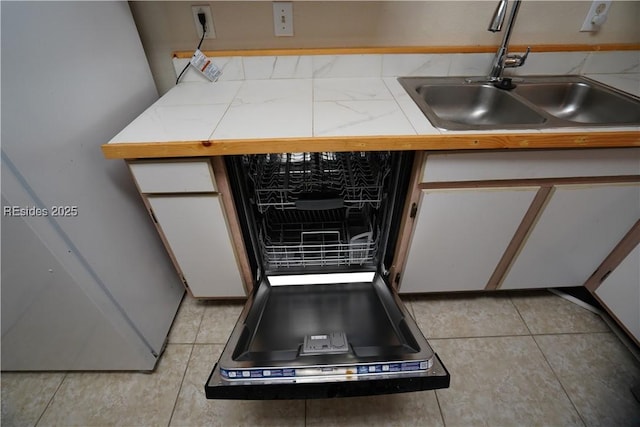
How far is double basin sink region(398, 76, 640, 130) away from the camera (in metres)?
1.12

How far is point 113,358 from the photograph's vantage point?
1070mm

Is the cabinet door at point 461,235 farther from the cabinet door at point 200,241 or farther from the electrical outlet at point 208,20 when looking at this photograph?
the electrical outlet at point 208,20

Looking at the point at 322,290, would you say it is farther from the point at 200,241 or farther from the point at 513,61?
the point at 513,61

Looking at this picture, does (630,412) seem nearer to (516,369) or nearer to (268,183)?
(516,369)

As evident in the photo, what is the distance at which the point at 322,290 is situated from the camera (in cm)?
102

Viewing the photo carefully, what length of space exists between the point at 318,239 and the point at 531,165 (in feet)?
2.47

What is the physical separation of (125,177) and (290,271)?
0.65 metres

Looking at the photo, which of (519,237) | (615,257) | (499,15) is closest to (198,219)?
(519,237)

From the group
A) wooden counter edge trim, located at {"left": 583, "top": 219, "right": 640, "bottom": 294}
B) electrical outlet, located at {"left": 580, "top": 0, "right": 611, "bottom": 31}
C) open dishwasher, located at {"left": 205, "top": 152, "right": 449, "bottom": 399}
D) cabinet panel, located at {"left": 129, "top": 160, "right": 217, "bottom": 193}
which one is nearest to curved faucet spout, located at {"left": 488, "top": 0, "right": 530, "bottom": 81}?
electrical outlet, located at {"left": 580, "top": 0, "right": 611, "bottom": 31}

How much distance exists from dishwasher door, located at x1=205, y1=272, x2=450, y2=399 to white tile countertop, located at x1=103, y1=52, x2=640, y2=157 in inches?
20.8

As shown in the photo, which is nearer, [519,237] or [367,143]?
[367,143]

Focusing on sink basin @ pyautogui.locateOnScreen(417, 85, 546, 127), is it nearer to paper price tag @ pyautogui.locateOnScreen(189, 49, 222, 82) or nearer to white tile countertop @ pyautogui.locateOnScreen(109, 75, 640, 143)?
white tile countertop @ pyautogui.locateOnScreen(109, 75, 640, 143)

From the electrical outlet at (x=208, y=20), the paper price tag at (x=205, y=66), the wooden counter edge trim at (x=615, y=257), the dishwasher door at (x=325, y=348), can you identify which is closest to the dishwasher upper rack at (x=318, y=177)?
the dishwasher door at (x=325, y=348)

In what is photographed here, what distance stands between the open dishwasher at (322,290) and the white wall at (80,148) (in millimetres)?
392
